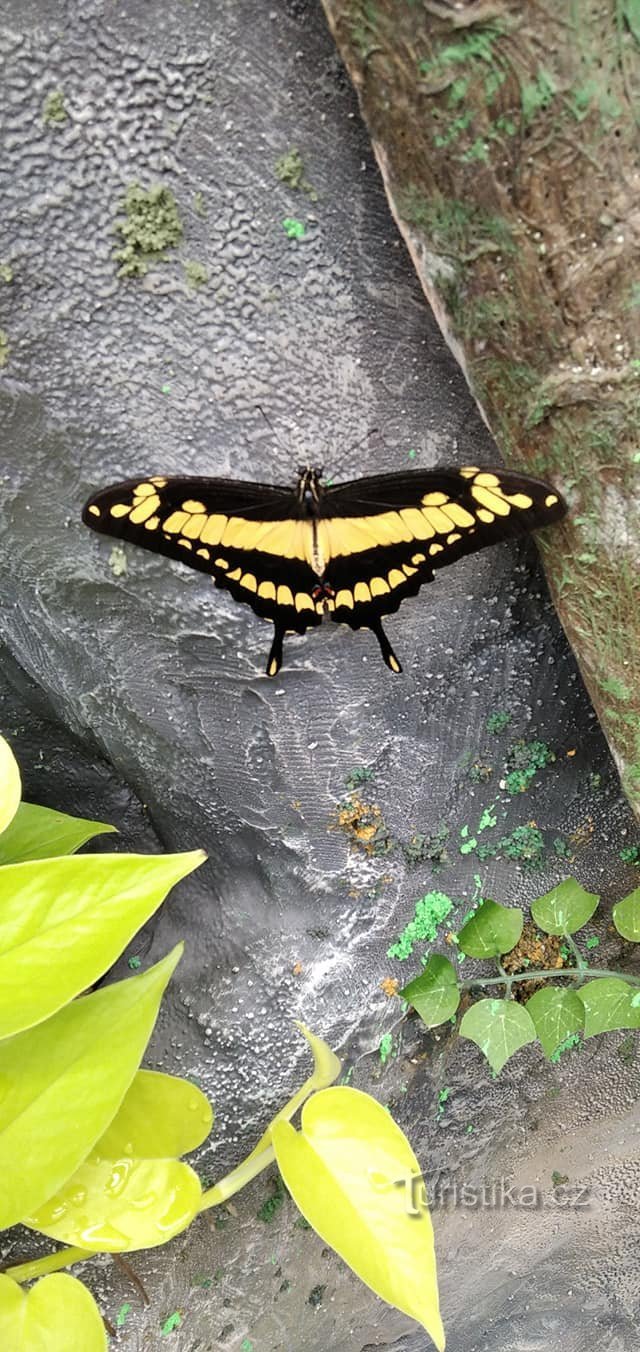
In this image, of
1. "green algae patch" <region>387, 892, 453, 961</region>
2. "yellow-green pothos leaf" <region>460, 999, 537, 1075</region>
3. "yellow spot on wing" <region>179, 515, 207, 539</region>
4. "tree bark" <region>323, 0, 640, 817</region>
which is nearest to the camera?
"tree bark" <region>323, 0, 640, 817</region>

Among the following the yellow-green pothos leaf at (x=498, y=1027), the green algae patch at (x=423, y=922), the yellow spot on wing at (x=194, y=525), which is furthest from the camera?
the green algae patch at (x=423, y=922)

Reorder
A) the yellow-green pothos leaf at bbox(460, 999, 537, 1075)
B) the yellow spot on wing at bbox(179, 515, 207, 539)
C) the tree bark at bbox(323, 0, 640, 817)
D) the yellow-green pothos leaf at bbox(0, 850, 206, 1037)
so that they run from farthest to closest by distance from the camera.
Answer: the yellow-green pothos leaf at bbox(460, 999, 537, 1075)
the yellow spot on wing at bbox(179, 515, 207, 539)
the yellow-green pothos leaf at bbox(0, 850, 206, 1037)
the tree bark at bbox(323, 0, 640, 817)

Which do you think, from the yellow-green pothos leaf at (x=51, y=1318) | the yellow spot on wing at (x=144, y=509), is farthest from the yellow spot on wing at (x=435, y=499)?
the yellow-green pothos leaf at (x=51, y=1318)

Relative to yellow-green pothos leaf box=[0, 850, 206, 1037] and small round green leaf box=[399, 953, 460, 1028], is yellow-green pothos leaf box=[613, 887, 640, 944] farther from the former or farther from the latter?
Result: yellow-green pothos leaf box=[0, 850, 206, 1037]

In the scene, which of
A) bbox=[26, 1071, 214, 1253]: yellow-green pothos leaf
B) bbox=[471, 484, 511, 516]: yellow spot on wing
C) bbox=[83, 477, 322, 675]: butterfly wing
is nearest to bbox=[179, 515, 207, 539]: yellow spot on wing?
bbox=[83, 477, 322, 675]: butterfly wing

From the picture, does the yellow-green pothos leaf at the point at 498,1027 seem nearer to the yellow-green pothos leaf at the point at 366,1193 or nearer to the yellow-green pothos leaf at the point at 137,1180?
the yellow-green pothos leaf at the point at 366,1193

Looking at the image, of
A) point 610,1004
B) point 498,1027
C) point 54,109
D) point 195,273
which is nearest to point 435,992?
point 498,1027

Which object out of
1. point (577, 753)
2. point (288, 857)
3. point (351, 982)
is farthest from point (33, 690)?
point (577, 753)
